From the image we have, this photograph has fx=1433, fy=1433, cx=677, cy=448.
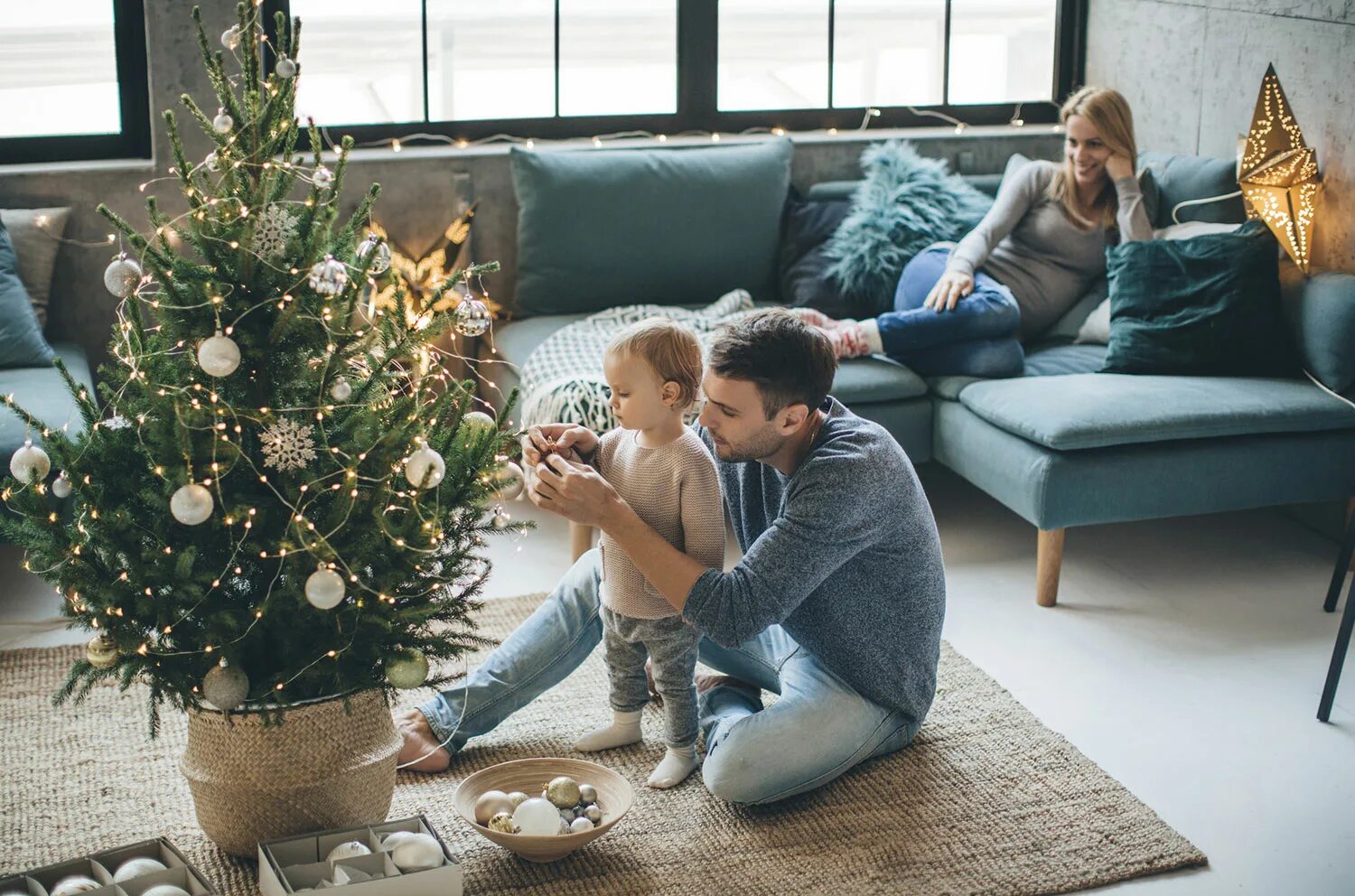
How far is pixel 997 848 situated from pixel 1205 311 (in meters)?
1.75

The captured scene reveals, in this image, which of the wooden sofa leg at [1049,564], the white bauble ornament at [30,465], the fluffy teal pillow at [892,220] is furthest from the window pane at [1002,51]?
the white bauble ornament at [30,465]

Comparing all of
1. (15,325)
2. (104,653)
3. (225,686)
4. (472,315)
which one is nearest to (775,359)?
(472,315)

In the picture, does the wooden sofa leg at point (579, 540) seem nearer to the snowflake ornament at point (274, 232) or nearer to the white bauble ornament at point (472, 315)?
the white bauble ornament at point (472, 315)

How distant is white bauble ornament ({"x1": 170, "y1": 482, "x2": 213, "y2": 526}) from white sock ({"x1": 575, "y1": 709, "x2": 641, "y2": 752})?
3.08 feet

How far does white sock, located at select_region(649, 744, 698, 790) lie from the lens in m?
2.41

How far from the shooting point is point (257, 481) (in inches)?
78.3

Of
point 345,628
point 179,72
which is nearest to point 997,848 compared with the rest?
point 345,628

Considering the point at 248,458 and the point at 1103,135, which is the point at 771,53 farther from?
the point at 248,458

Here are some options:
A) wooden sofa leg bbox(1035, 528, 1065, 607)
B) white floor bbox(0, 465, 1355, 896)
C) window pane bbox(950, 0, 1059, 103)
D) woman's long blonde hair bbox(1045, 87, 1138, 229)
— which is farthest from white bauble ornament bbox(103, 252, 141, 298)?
window pane bbox(950, 0, 1059, 103)

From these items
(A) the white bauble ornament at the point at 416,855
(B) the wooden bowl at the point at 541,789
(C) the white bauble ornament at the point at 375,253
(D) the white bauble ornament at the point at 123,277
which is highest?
(C) the white bauble ornament at the point at 375,253

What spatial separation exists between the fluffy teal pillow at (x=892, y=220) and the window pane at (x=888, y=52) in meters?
0.59

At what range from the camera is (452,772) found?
2.47 m

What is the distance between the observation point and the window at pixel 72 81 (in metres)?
3.96

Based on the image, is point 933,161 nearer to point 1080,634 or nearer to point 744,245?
point 744,245
